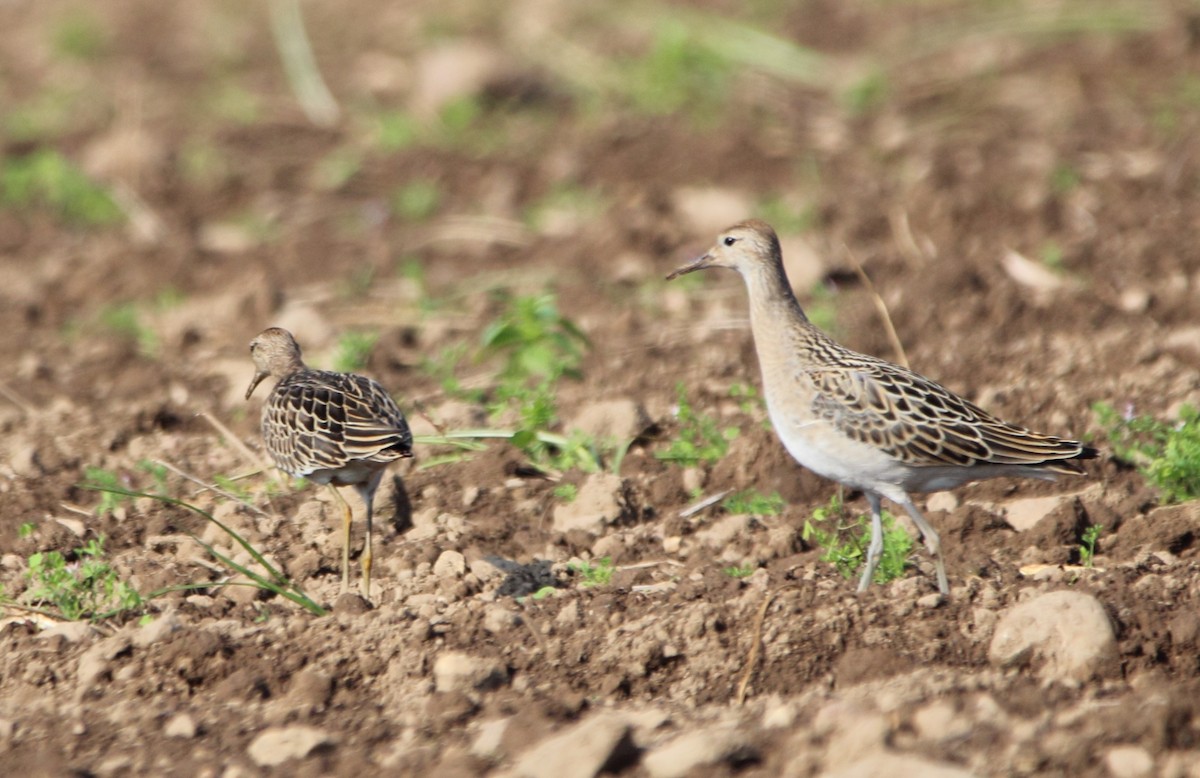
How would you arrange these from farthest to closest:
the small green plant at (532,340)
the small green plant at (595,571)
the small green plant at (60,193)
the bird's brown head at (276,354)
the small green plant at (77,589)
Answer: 1. the small green plant at (60,193)
2. the small green plant at (532,340)
3. the bird's brown head at (276,354)
4. the small green plant at (595,571)
5. the small green plant at (77,589)

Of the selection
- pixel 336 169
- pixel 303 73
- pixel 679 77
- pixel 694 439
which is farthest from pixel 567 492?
pixel 303 73

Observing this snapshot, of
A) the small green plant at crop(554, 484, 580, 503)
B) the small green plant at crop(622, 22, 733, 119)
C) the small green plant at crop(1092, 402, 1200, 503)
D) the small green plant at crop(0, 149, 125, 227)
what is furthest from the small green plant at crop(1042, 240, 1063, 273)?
the small green plant at crop(0, 149, 125, 227)

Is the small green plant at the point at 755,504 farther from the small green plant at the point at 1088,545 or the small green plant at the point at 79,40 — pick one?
the small green plant at the point at 79,40

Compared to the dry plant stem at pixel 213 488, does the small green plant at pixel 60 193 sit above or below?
above

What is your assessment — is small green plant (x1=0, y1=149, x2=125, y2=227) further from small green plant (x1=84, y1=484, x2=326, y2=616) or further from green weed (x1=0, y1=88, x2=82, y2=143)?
small green plant (x1=84, y1=484, x2=326, y2=616)

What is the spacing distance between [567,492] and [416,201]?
16.6 ft

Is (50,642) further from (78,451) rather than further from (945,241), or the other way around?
(945,241)

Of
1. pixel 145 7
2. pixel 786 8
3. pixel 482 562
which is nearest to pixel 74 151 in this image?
pixel 145 7

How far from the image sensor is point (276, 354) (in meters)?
7.26

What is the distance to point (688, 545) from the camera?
6.65 meters

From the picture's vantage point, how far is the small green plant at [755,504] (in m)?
6.87

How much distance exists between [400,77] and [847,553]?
9.40 m

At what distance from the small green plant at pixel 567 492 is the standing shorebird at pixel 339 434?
0.87 metres

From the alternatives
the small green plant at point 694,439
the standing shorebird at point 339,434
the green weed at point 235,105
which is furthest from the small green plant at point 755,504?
the green weed at point 235,105
